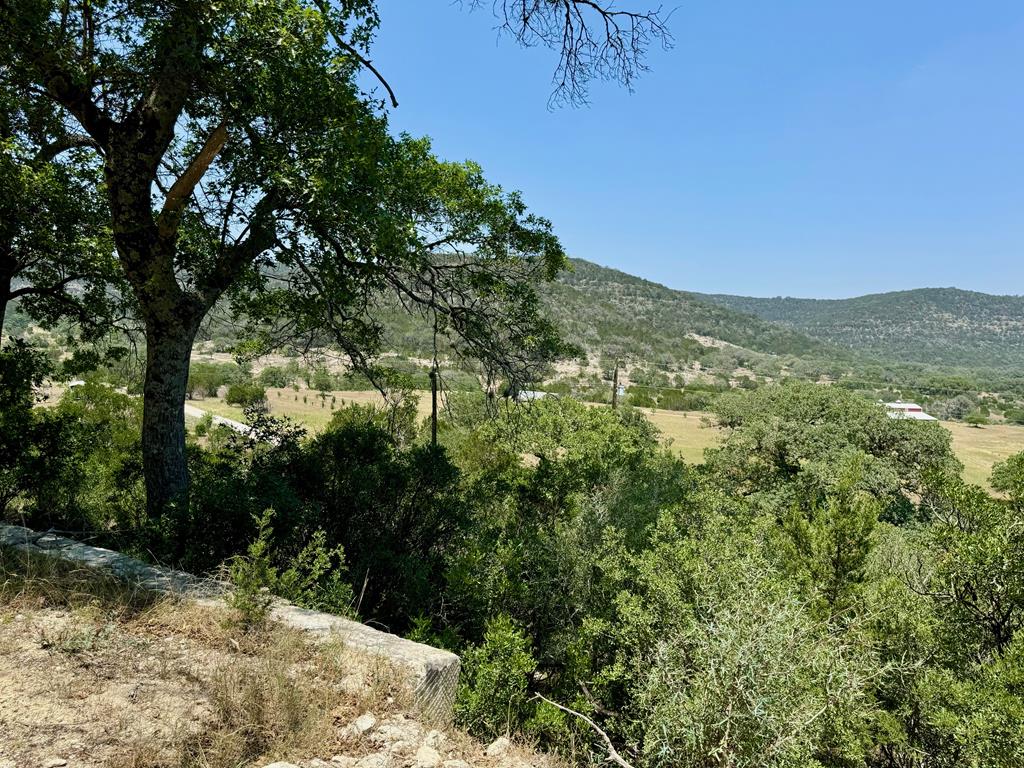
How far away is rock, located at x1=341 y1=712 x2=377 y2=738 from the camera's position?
284cm

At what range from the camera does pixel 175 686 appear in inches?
115

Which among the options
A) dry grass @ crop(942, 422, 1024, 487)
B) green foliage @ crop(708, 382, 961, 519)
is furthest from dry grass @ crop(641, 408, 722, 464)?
dry grass @ crop(942, 422, 1024, 487)

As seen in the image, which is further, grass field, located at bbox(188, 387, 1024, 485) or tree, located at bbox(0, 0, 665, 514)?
grass field, located at bbox(188, 387, 1024, 485)

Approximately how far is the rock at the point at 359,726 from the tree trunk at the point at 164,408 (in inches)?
170

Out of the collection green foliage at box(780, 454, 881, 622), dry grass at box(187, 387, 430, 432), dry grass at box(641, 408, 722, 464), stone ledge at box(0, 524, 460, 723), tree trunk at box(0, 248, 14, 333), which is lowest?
dry grass at box(641, 408, 722, 464)

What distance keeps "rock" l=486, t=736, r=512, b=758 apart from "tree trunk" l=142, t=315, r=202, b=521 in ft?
15.3

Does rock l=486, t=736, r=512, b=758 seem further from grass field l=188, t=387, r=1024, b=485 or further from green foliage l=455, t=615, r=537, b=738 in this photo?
grass field l=188, t=387, r=1024, b=485

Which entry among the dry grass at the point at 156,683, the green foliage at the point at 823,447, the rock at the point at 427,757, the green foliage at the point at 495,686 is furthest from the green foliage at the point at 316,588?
the green foliage at the point at 823,447

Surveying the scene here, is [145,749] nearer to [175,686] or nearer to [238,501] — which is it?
[175,686]

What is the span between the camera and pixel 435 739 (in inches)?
116

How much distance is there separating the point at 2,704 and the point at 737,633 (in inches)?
164

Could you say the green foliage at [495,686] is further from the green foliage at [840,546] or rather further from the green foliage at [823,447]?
the green foliage at [823,447]

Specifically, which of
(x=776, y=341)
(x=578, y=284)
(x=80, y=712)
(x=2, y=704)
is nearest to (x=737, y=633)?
(x=80, y=712)

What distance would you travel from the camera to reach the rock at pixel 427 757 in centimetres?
272
